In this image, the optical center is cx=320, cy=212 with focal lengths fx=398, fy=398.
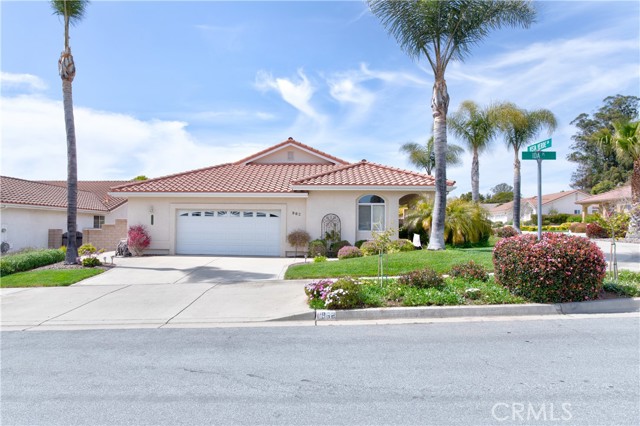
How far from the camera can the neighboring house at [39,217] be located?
18797 mm

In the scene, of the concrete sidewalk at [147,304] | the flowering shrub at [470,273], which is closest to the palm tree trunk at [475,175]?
the flowering shrub at [470,273]

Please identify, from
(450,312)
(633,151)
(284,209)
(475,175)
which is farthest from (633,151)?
(450,312)

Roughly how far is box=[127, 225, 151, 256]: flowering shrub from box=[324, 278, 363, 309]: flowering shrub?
11929mm

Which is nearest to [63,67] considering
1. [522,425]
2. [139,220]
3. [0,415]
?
[139,220]

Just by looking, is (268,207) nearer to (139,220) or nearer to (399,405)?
(139,220)

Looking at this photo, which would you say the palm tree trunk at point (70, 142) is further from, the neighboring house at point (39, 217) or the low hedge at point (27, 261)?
the neighboring house at point (39, 217)

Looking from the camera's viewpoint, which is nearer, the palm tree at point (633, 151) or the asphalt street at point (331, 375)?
the asphalt street at point (331, 375)

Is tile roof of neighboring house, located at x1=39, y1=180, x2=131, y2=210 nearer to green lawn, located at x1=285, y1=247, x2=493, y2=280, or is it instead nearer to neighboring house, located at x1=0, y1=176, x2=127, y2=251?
neighboring house, located at x1=0, y1=176, x2=127, y2=251

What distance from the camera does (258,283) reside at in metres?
10.7

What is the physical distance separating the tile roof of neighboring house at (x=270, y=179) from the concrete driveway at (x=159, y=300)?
514 cm

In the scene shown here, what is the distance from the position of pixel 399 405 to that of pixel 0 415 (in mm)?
4035

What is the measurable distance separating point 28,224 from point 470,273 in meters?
20.9

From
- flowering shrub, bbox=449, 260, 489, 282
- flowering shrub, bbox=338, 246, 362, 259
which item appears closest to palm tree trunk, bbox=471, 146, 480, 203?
flowering shrub, bbox=338, 246, 362, 259

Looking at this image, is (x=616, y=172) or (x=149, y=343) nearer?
(x=149, y=343)
